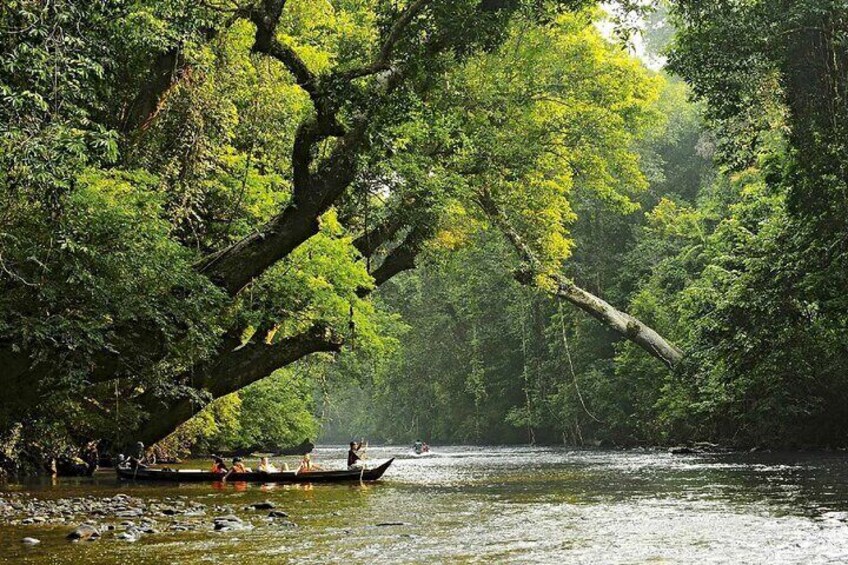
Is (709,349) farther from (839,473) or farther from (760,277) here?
(839,473)

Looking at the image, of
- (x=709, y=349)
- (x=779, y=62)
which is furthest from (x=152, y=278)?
(x=709, y=349)

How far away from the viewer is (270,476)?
19.8 metres

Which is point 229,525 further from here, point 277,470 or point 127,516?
point 277,470

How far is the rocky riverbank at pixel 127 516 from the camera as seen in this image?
10.7m

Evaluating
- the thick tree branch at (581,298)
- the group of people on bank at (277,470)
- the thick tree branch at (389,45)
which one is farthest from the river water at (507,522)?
the thick tree branch at (389,45)

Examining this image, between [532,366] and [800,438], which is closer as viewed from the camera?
[800,438]

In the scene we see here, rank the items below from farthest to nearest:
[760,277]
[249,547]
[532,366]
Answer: [532,366] → [760,277] → [249,547]

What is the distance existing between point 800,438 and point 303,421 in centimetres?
2442

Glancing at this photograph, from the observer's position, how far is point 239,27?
16281 millimetres

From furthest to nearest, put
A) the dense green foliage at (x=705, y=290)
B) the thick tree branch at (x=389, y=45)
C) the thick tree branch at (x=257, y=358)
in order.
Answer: the thick tree branch at (x=257, y=358), the dense green foliage at (x=705, y=290), the thick tree branch at (x=389, y=45)

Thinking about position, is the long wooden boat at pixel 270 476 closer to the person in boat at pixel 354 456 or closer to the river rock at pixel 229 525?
the person in boat at pixel 354 456

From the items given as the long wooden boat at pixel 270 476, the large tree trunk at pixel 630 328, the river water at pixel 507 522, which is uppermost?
the large tree trunk at pixel 630 328

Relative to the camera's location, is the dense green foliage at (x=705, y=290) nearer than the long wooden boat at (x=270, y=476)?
Yes

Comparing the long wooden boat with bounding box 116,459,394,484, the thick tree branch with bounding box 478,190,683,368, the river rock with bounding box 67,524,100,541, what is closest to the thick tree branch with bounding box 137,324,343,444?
the long wooden boat with bounding box 116,459,394,484
